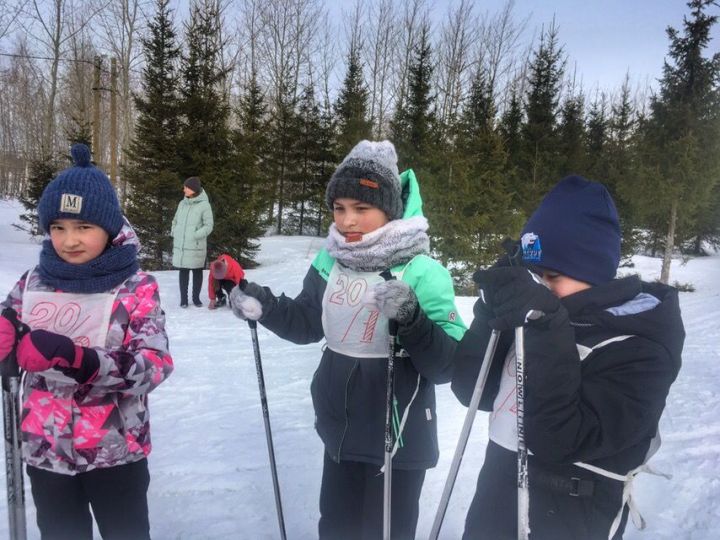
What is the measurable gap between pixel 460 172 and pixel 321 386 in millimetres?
12145

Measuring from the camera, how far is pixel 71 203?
1.90 metres

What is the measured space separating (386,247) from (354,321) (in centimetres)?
35

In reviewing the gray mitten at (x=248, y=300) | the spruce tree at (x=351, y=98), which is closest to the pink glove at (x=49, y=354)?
the gray mitten at (x=248, y=300)

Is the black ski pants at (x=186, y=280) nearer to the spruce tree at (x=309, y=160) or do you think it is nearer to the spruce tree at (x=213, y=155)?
the spruce tree at (x=213, y=155)

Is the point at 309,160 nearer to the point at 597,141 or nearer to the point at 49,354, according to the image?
the point at 597,141

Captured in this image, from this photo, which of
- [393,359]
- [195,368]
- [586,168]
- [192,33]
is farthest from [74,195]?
[586,168]

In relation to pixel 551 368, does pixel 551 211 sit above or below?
above

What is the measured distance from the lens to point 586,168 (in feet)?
72.1

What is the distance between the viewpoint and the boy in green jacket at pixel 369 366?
206 centimetres

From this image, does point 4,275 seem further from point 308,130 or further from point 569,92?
point 569,92

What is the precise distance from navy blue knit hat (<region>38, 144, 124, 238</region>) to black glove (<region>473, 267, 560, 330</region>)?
152 cm

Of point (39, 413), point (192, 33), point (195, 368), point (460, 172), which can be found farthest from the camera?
point (192, 33)

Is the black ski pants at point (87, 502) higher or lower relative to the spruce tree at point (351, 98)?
lower

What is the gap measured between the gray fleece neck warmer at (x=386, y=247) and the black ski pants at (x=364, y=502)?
89cm
